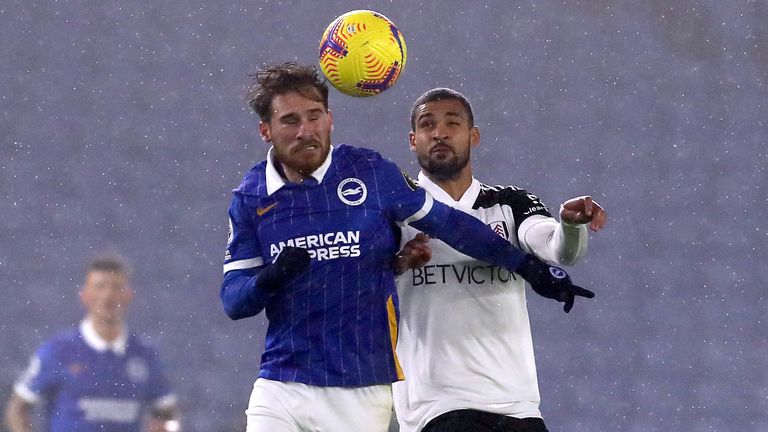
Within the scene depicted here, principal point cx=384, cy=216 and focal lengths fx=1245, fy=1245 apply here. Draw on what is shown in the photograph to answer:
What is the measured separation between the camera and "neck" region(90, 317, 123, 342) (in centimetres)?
725

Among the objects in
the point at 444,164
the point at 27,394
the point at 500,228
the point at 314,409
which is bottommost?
the point at 314,409

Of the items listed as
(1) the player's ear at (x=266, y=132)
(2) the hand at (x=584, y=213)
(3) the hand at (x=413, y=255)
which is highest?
(1) the player's ear at (x=266, y=132)

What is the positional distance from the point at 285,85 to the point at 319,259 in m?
0.57

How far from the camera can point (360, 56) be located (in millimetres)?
4184

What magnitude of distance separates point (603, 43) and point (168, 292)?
4058mm

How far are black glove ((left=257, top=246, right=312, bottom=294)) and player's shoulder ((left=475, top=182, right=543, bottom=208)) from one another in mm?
914

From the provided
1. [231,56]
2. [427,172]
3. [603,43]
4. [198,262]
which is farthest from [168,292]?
[427,172]

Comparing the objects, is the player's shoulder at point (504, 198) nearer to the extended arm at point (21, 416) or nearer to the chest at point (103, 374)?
the chest at point (103, 374)

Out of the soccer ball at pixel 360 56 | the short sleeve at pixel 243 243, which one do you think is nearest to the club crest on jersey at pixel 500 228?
the soccer ball at pixel 360 56

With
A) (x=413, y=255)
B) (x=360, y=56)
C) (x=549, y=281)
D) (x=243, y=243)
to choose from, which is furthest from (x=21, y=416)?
(x=549, y=281)

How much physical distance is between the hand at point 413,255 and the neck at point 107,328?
3.78 meters

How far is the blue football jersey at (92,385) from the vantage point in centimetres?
699

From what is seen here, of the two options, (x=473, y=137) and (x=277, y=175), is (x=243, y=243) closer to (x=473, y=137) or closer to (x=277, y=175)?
(x=277, y=175)

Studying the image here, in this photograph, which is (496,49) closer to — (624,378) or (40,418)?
(624,378)
